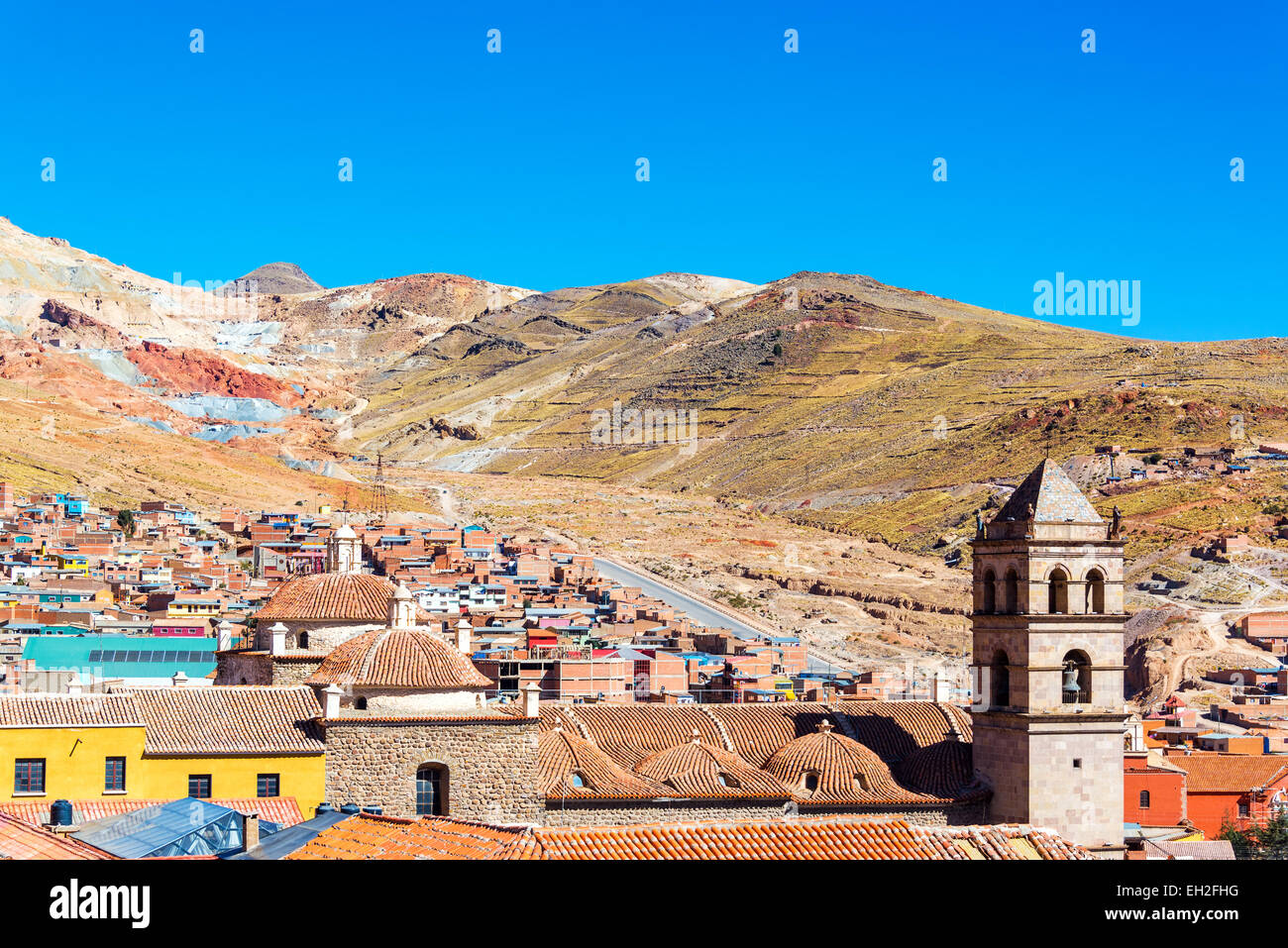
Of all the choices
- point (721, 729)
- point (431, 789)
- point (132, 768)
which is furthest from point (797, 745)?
point (132, 768)

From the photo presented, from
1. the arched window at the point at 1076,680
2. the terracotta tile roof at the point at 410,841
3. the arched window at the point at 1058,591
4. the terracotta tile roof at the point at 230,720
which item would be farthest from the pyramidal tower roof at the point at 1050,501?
the terracotta tile roof at the point at 410,841

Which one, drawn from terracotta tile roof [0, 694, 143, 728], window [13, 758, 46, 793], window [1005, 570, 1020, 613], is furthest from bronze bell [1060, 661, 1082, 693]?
window [13, 758, 46, 793]

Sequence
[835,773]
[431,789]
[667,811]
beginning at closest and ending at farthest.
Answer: [431,789] → [667,811] → [835,773]

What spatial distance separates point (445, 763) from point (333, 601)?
533cm

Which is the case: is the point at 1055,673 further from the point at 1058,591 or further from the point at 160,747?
the point at 160,747

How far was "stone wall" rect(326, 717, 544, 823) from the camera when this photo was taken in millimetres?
25188

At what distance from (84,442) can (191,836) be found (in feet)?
394

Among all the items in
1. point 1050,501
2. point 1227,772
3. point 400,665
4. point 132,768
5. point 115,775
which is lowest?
point 1227,772

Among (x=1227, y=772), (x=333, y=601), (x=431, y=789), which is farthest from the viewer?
(x=1227, y=772)

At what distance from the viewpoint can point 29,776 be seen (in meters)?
24.1

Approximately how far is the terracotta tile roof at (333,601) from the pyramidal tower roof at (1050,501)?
11.4 meters

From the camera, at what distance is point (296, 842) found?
17.8 meters
